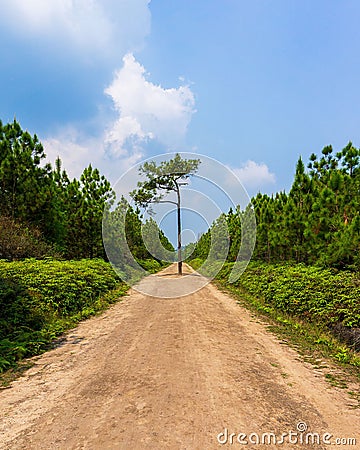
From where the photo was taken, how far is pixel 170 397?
3.98 meters

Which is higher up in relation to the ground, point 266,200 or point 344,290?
point 266,200

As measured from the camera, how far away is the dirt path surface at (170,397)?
3147 mm

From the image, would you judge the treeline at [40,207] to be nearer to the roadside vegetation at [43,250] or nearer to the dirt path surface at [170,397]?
the roadside vegetation at [43,250]

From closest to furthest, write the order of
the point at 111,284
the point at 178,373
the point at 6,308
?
the point at 178,373 → the point at 6,308 → the point at 111,284

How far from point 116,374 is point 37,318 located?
373cm

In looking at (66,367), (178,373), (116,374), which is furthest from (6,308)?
(178,373)

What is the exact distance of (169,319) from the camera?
8906mm

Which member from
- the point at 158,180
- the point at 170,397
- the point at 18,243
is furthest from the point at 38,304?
the point at 158,180

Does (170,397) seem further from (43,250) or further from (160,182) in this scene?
(160,182)

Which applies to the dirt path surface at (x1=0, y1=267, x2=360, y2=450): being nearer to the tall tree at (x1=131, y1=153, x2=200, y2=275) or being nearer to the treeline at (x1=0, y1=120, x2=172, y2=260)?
the treeline at (x1=0, y1=120, x2=172, y2=260)

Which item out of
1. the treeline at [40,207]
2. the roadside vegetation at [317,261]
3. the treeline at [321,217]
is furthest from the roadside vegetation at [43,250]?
the treeline at [321,217]

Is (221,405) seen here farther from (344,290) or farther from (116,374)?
(344,290)

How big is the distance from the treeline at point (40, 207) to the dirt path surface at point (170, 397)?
921 centimetres

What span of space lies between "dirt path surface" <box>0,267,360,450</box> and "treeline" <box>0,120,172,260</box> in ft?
30.2
